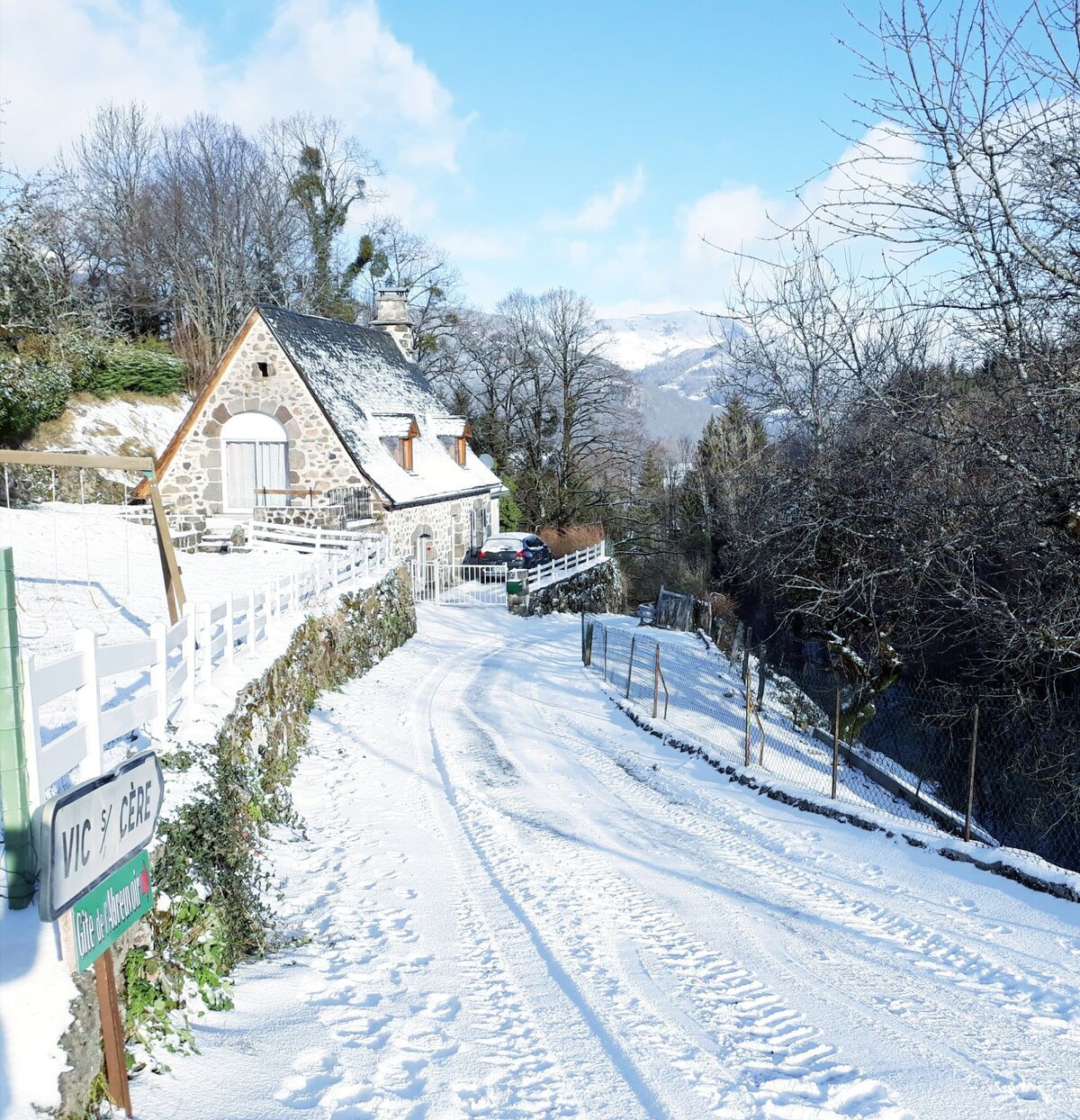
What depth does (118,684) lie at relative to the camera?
28.4ft

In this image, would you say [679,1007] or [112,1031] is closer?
[112,1031]

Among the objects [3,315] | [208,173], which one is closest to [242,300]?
[208,173]

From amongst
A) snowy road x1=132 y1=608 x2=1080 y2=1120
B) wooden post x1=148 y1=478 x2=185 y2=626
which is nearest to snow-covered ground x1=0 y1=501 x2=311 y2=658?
wooden post x1=148 y1=478 x2=185 y2=626

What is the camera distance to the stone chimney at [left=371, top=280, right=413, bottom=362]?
115ft

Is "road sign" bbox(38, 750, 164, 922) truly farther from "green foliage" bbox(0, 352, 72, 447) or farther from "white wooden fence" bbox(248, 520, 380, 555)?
"green foliage" bbox(0, 352, 72, 447)

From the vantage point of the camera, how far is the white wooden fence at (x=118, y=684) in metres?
4.22

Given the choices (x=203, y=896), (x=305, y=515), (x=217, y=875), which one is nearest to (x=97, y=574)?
(x=305, y=515)

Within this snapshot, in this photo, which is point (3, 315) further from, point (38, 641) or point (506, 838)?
point (506, 838)

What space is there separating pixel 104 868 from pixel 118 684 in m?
5.85

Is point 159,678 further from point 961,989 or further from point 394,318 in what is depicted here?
point 394,318

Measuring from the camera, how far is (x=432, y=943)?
6250 millimetres

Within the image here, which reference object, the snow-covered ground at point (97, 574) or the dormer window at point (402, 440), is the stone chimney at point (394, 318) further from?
the snow-covered ground at point (97, 574)

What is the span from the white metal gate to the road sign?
22.7m

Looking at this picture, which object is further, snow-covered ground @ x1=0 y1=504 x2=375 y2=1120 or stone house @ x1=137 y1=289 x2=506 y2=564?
stone house @ x1=137 y1=289 x2=506 y2=564
